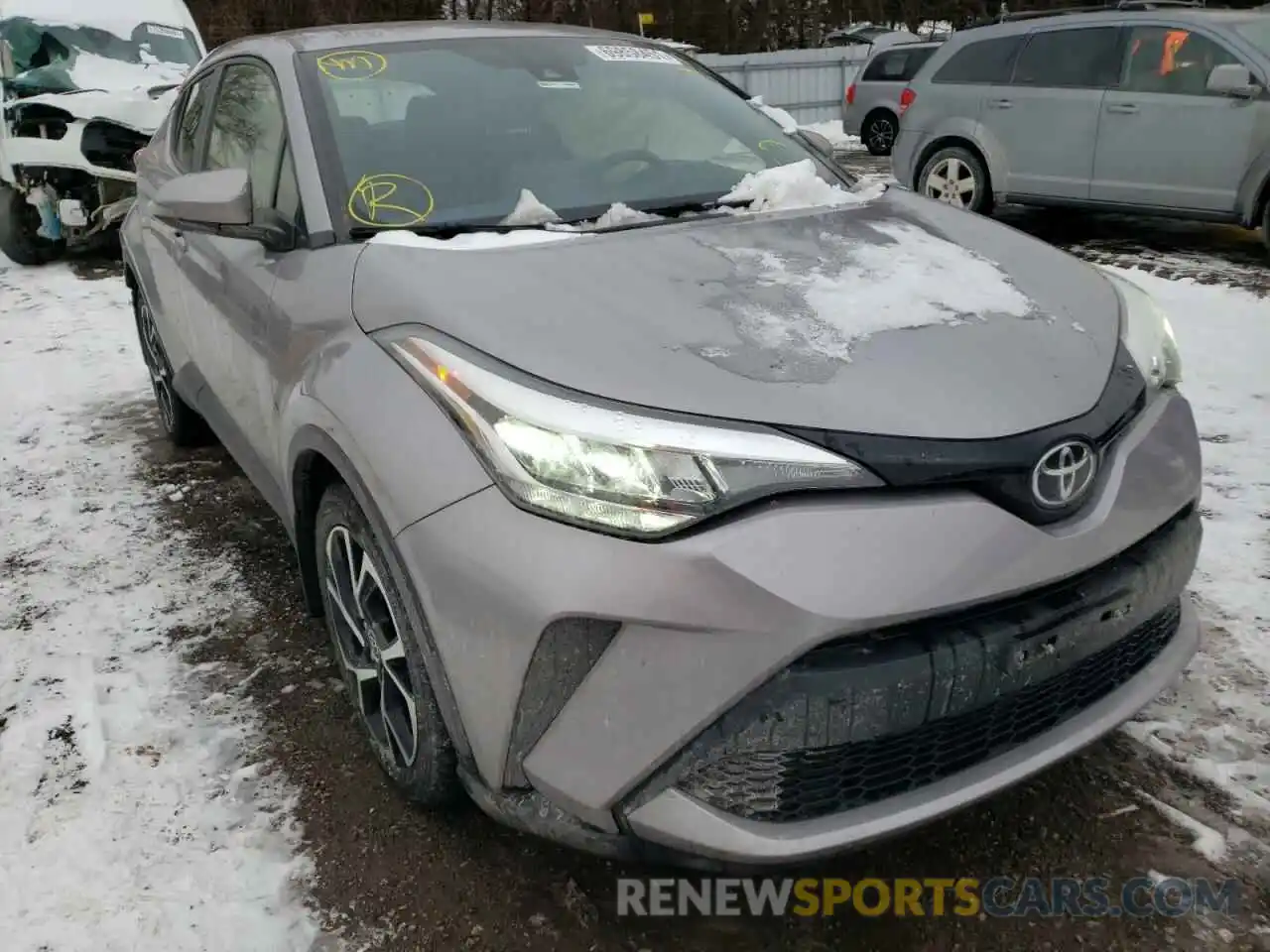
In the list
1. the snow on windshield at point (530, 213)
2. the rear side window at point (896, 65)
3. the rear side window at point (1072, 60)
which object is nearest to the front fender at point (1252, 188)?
the rear side window at point (1072, 60)

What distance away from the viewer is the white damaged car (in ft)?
27.1

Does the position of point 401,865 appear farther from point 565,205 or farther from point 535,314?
point 565,205

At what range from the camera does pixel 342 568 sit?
92.7 inches

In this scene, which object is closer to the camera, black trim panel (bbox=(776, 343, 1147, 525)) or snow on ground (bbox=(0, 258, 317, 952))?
black trim panel (bbox=(776, 343, 1147, 525))

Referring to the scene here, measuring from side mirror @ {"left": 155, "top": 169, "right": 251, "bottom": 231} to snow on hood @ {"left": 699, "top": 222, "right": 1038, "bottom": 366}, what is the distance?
1209 mm

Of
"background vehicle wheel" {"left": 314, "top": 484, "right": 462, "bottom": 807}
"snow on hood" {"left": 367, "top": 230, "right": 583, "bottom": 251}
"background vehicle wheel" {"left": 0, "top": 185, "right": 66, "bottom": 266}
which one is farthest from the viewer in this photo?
"background vehicle wheel" {"left": 0, "top": 185, "right": 66, "bottom": 266}

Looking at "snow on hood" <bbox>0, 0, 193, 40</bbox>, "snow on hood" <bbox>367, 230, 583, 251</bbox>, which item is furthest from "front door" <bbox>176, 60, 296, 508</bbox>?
"snow on hood" <bbox>0, 0, 193, 40</bbox>

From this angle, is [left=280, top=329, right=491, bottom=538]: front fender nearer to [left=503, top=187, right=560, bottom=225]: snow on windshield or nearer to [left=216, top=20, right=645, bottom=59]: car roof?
[left=503, top=187, right=560, bottom=225]: snow on windshield

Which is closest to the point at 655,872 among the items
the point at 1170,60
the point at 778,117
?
the point at 778,117

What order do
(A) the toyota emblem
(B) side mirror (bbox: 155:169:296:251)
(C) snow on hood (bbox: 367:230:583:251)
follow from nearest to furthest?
A: (A) the toyota emblem, (C) snow on hood (bbox: 367:230:583:251), (B) side mirror (bbox: 155:169:296:251)

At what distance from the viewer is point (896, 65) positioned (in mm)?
13656

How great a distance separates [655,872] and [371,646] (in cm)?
78

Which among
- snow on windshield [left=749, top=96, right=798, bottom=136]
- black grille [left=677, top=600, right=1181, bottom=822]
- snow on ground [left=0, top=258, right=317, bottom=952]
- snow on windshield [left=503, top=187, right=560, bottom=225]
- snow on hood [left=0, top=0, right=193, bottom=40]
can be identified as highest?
snow on hood [left=0, top=0, right=193, bottom=40]

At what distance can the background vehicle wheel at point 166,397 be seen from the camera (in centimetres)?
439
